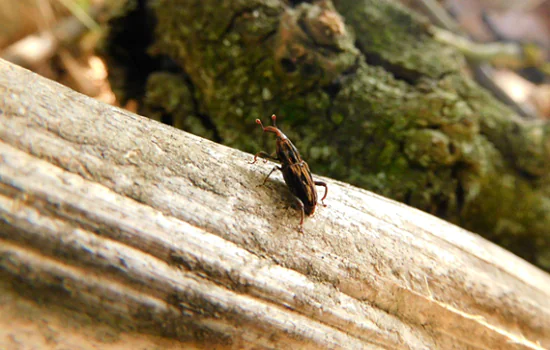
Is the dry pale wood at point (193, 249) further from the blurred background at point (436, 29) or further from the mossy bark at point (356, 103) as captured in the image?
the blurred background at point (436, 29)

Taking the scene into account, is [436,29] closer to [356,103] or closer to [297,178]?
[356,103]

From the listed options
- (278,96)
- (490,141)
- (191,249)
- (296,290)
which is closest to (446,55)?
(490,141)

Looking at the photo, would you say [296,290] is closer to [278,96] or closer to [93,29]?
[278,96]

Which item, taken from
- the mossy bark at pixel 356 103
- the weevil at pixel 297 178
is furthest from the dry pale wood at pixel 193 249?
the mossy bark at pixel 356 103

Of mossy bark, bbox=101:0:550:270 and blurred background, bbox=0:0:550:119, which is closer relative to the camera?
mossy bark, bbox=101:0:550:270

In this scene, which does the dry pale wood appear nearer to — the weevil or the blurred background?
the weevil

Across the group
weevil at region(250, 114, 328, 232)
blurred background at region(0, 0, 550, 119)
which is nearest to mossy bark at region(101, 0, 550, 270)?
weevil at region(250, 114, 328, 232)

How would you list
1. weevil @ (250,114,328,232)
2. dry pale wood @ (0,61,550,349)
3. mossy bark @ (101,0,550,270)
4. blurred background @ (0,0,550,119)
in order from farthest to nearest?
blurred background @ (0,0,550,119)
mossy bark @ (101,0,550,270)
weevil @ (250,114,328,232)
dry pale wood @ (0,61,550,349)
